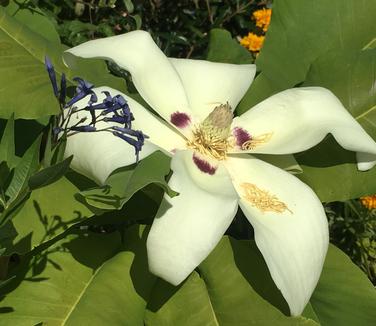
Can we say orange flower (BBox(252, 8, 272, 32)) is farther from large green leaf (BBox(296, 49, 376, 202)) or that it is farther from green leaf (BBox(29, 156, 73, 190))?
green leaf (BBox(29, 156, 73, 190))

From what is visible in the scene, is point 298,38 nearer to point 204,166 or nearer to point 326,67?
point 326,67

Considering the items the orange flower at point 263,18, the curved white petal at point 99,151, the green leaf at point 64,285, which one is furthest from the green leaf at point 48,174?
the orange flower at point 263,18

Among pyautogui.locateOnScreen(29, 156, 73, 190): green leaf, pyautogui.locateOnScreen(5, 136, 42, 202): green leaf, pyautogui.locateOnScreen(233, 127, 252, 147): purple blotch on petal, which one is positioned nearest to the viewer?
pyautogui.locateOnScreen(29, 156, 73, 190): green leaf

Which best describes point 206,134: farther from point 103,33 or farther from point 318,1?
point 103,33

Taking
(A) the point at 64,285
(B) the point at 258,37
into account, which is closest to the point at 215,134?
(A) the point at 64,285

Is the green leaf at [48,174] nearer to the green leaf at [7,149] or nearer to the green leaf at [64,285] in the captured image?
the green leaf at [7,149]

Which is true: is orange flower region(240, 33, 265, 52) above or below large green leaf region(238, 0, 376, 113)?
below

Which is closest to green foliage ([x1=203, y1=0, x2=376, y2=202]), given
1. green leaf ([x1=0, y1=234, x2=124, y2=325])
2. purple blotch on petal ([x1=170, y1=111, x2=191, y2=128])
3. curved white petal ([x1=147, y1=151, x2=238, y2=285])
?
purple blotch on petal ([x1=170, y1=111, x2=191, y2=128])

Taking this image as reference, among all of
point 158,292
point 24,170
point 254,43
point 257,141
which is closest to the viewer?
point 24,170
